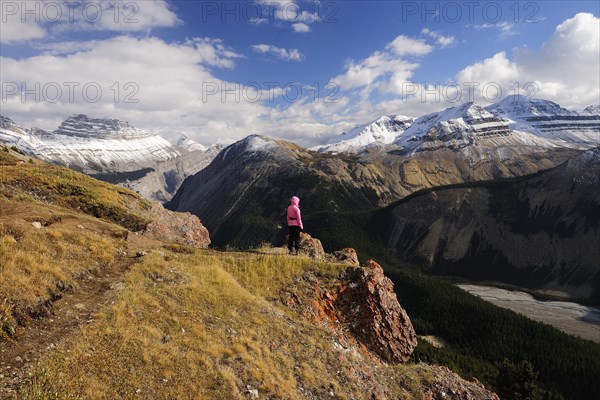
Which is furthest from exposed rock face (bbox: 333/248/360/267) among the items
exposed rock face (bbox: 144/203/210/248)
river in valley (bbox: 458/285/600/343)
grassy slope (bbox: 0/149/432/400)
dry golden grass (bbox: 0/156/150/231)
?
river in valley (bbox: 458/285/600/343)

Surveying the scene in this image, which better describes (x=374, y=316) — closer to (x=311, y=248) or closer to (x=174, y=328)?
(x=311, y=248)

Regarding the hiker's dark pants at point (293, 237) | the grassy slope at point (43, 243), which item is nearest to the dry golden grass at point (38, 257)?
the grassy slope at point (43, 243)

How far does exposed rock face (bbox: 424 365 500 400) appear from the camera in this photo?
22734 mm

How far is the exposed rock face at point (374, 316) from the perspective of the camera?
26078 millimetres

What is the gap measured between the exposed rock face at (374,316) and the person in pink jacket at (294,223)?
214 inches

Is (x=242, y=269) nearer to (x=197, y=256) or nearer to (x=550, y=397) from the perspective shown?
(x=197, y=256)

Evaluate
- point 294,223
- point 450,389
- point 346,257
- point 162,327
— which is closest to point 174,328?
point 162,327

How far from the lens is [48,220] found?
24.4 metres

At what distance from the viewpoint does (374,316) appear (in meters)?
26.7

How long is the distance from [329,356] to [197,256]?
1226 cm

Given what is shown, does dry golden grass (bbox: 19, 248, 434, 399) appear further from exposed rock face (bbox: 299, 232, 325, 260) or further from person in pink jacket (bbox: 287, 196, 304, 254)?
exposed rock face (bbox: 299, 232, 325, 260)

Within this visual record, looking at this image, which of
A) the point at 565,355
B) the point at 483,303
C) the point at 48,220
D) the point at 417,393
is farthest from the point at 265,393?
the point at 483,303

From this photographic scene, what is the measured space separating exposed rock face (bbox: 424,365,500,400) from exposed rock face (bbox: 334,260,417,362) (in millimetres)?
2777

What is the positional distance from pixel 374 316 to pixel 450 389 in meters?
6.56
